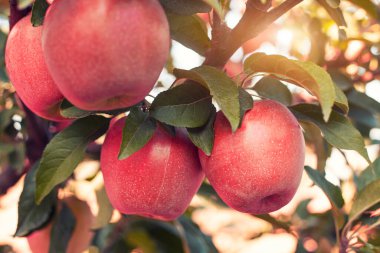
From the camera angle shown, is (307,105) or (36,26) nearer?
(36,26)

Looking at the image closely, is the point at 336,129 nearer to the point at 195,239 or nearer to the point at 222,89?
the point at 222,89

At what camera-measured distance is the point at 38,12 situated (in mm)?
803

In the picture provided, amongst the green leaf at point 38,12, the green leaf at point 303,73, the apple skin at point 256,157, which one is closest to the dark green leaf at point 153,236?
the apple skin at point 256,157

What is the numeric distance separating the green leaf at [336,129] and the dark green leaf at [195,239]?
0.50 m

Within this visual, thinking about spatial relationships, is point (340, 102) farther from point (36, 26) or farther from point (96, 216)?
point (96, 216)

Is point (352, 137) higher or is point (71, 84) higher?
point (71, 84)

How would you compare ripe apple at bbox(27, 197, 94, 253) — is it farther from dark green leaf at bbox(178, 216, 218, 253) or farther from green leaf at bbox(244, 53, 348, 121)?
green leaf at bbox(244, 53, 348, 121)

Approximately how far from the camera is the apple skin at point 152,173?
890 millimetres

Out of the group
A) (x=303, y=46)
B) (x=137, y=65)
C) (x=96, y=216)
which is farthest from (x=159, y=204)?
(x=303, y=46)

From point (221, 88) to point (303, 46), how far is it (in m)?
1.00

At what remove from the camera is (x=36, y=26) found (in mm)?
815

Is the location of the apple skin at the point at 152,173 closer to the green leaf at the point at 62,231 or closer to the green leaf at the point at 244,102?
the green leaf at the point at 244,102

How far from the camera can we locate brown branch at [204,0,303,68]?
34.5 inches

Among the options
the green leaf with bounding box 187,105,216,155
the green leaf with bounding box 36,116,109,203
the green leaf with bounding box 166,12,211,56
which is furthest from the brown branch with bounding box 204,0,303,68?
the green leaf with bounding box 36,116,109,203
